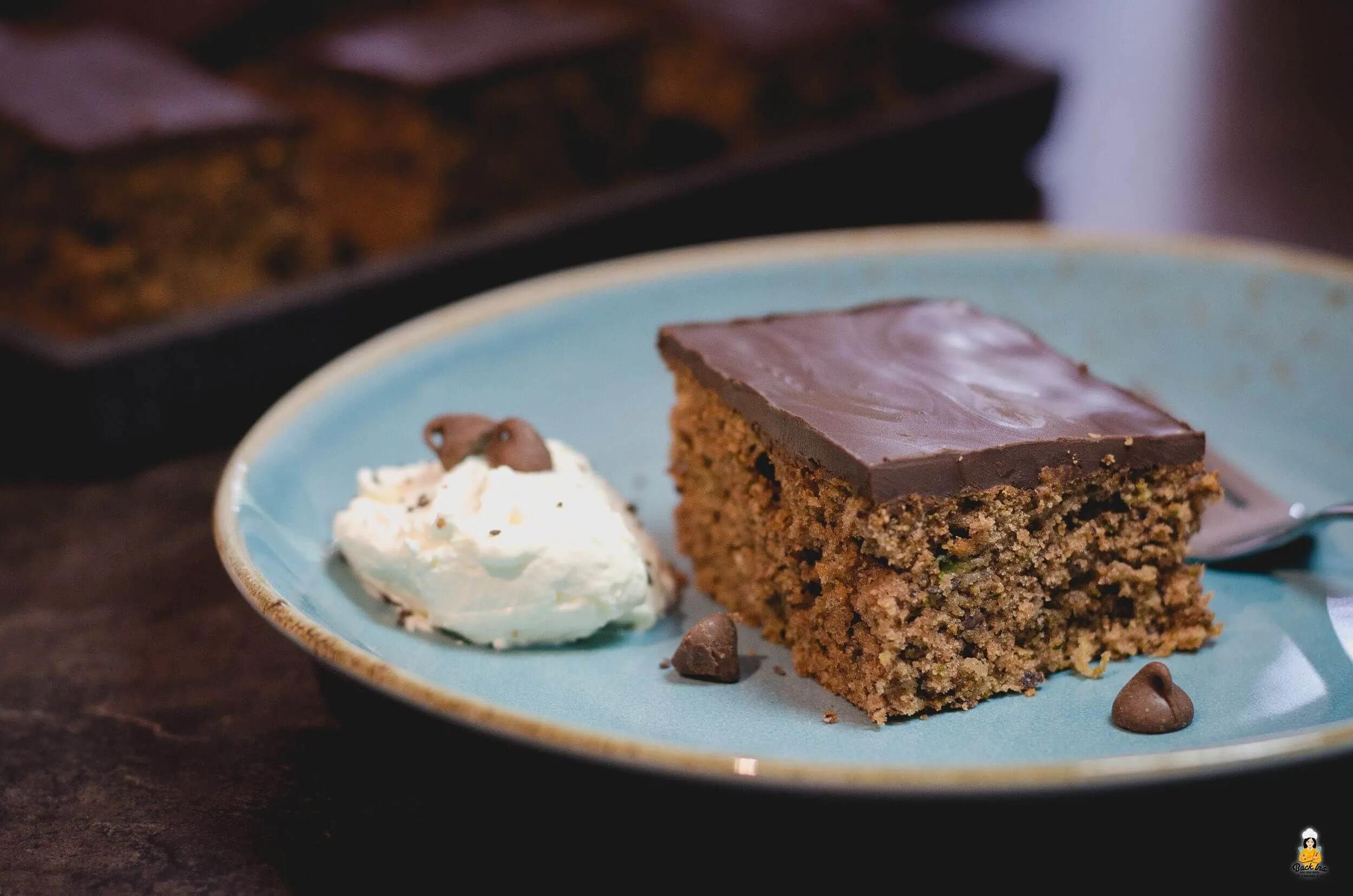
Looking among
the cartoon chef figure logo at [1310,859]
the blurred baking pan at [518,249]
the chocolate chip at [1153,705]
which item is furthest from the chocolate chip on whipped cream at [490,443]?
the cartoon chef figure logo at [1310,859]

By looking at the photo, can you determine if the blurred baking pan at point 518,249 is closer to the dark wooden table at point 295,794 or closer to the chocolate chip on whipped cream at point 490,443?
the dark wooden table at point 295,794

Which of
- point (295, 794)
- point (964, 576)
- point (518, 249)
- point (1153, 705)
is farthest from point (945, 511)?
point (518, 249)

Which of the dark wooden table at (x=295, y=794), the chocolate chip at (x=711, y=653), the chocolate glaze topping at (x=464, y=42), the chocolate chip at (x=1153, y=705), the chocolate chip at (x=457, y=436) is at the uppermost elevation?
the chocolate glaze topping at (x=464, y=42)

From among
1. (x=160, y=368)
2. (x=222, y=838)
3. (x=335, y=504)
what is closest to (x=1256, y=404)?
(x=335, y=504)

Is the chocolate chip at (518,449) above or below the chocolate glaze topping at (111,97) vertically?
below

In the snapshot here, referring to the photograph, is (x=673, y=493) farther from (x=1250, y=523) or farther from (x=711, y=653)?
(x=1250, y=523)

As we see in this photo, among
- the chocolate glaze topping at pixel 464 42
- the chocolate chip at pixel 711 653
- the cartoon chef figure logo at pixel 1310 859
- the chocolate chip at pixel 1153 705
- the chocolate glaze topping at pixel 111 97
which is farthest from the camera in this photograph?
the chocolate glaze topping at pixel 464 42
